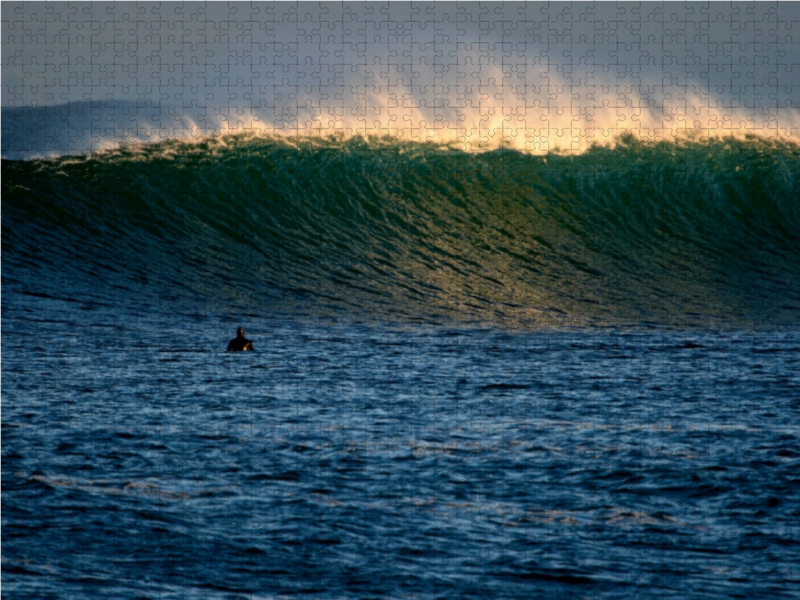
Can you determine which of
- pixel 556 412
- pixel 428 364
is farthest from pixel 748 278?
pixel 556 412

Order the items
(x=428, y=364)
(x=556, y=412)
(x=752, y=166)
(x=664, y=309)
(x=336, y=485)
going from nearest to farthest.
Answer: (x=336, y=485)
(x=556, y=412)
(x=428, y=364)
(x=664, y=309)
(x=752, y=166)

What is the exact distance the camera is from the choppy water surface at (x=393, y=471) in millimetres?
5059

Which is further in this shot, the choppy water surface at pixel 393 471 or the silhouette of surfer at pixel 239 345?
the silhouette of surfer at pixel 239 345

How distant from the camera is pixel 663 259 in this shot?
53.8 ft

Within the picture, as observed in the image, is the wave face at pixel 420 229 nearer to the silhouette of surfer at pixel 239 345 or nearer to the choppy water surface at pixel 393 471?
the silhouette of surfer at pixel 239 345

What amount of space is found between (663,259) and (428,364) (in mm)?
7518

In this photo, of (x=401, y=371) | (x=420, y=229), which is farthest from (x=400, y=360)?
(x=420, y=229)

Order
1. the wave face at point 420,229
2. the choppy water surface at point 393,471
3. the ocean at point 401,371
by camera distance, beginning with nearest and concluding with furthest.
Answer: the choppy water surface at point 393,471, the ocean at point 401,371, the wave face at point 420,229

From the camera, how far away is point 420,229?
16812mm

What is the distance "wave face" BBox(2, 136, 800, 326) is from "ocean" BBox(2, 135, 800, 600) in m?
0.06

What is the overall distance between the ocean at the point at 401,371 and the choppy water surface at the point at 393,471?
0.03 metres

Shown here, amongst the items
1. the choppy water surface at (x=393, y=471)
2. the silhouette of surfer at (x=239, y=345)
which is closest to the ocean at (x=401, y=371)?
the choppy water surface at (x=393, y=471)

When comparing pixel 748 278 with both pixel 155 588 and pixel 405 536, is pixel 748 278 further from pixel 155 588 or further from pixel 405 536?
pixel 155 588

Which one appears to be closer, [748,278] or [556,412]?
[556,412]
